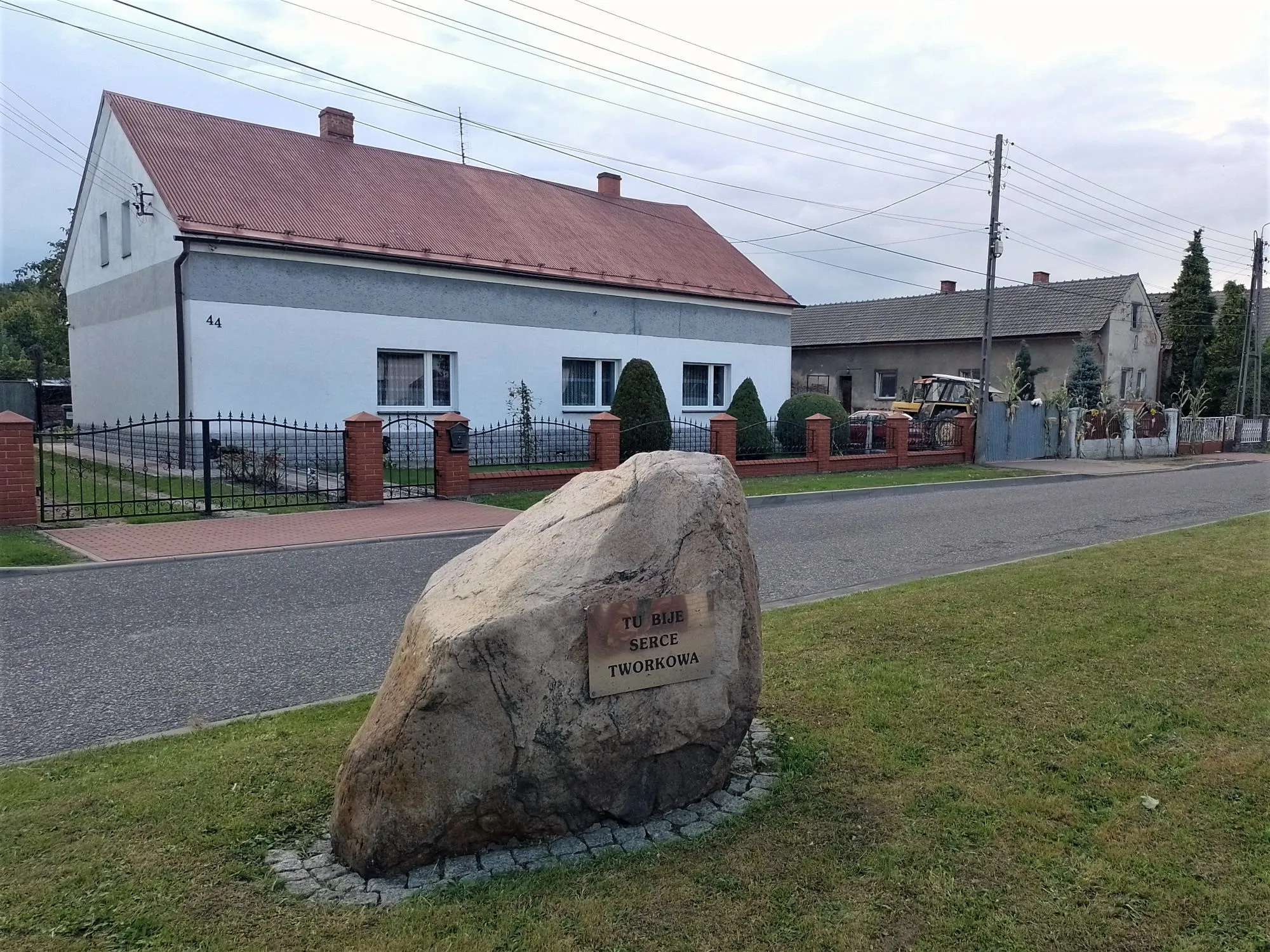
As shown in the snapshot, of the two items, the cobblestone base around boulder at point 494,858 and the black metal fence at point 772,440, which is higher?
the black metal fence at point 772,440

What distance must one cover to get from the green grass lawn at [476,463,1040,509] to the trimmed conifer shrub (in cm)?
221

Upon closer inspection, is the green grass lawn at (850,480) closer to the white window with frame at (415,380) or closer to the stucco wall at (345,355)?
the stucco wall at (345,355)

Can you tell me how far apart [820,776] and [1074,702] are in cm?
176

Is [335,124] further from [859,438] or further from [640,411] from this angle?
[859,438]

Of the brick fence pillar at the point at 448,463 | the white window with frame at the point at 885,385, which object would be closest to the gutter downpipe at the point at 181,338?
the brick fence pillar at the point at 448,463

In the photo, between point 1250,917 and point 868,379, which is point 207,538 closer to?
point 1250,917

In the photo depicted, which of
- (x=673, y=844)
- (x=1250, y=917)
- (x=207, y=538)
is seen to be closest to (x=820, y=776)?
(x=673, y=844)

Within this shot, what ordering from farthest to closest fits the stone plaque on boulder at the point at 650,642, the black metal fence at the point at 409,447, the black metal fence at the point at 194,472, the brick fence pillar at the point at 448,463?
1. the black metal fence at the point at 409,447
2. the brick fence pillar at the point at 448,463
3. the black metal fence at the point at 194,472
4. the stone plaque on boulder at the point at 650,642

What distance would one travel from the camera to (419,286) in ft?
67.5

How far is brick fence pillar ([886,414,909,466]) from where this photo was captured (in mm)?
22516

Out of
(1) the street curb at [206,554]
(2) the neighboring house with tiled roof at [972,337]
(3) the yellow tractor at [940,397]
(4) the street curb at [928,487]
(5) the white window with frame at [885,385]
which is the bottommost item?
(1) the street curb at [206,554]

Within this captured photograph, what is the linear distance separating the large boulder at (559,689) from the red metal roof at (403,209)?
16454 millimetres

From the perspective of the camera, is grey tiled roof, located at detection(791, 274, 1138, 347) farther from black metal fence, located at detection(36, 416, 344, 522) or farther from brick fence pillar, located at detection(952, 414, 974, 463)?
black metal fence, located at detection(36, 416, 344, 522)

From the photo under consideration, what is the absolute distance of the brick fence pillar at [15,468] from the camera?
1126 centimetres
